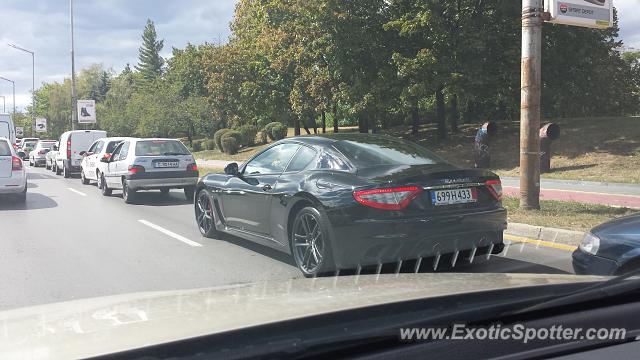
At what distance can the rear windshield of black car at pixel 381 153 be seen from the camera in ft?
19.9

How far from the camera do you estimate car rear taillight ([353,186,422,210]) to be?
537cm

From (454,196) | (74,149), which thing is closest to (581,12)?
(454,196)

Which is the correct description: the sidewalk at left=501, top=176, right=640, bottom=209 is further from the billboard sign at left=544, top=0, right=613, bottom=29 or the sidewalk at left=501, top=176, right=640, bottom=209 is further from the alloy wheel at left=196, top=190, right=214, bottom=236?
Answer: the alloy wheel at left=196, top=190, right=214, bottom=236

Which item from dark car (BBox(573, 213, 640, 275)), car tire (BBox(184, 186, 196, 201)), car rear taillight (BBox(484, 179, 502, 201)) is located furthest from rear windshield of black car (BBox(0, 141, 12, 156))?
dark car (BBox(573, 213, 640, 275))

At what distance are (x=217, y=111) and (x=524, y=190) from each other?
4087 cm

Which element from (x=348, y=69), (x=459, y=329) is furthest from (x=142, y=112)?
(x=459, y=329)

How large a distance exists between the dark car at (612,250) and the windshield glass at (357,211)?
0.02 meters

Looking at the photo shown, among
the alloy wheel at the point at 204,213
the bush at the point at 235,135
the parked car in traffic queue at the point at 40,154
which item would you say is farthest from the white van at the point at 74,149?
the alloy wheel at the point at 204,213

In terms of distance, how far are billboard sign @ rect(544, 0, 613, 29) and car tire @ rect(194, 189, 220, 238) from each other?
6419 mm

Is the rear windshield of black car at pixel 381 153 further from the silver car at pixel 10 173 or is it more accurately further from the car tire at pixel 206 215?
the silver car at pixel 10 173

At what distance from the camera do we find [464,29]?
22.0 metres

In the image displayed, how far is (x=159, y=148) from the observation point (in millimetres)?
13711

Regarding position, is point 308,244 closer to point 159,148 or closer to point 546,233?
point 546,233

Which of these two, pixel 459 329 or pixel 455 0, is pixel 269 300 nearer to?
pixel 459 329
